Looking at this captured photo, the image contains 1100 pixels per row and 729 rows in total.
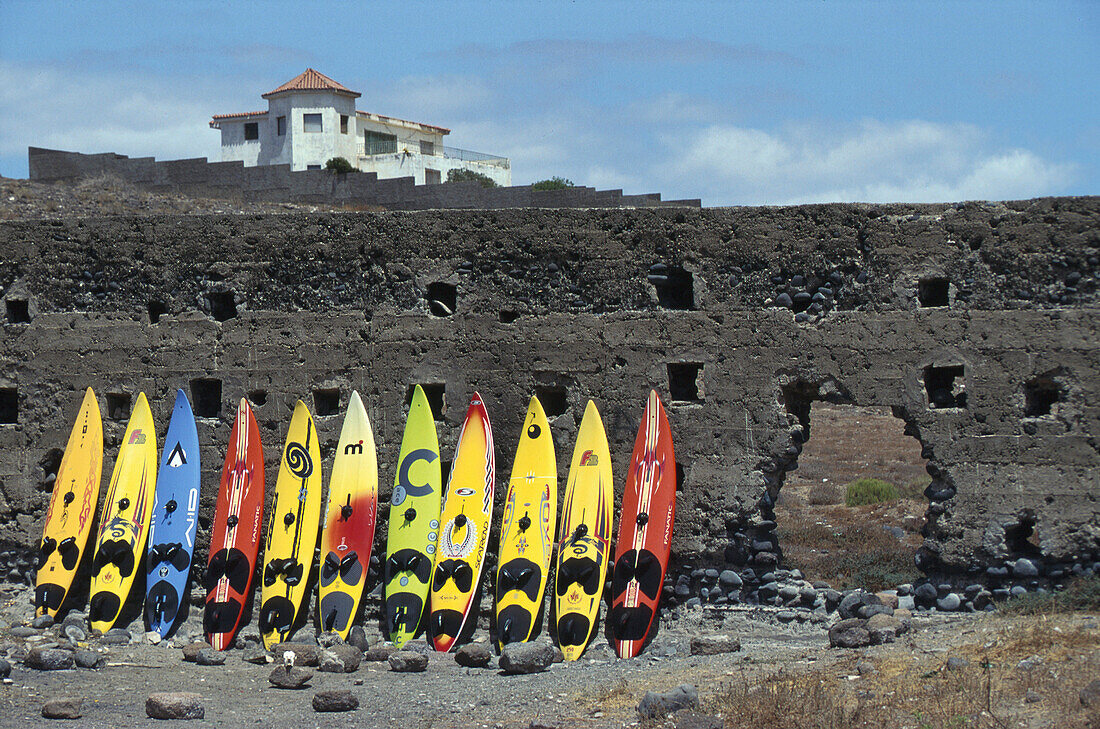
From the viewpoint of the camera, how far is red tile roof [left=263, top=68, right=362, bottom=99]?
1208 inches

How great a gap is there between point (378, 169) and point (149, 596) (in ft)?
71.7

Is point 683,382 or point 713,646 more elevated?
point 683,382

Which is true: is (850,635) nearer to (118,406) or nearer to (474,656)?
(474,656)

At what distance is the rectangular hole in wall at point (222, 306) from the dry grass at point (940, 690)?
5342 millimetres

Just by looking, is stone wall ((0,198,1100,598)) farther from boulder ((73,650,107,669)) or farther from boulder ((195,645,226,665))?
boulder ((73,650,107,669))

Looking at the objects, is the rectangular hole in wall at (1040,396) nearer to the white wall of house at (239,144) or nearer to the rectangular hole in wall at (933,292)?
the rectangular hole in wall at (933,292)

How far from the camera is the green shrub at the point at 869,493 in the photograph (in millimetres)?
14508

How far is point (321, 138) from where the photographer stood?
3077cm


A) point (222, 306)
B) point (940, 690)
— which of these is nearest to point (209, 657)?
point (222, 306)

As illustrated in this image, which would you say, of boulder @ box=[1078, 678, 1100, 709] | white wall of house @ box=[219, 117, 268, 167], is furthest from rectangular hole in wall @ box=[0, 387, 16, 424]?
white wall of house @ box=[219, 117, 268, 167]

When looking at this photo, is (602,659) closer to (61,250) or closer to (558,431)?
(558,431)

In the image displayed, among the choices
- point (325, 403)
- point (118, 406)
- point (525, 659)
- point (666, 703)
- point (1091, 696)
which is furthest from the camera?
point (118, 406)

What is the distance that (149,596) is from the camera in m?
9.27

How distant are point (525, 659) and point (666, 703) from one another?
172 centimetres
